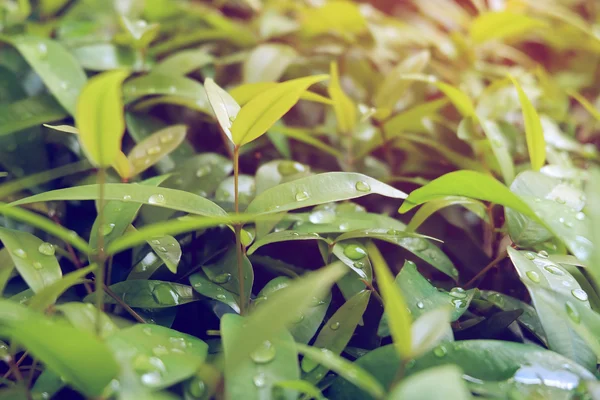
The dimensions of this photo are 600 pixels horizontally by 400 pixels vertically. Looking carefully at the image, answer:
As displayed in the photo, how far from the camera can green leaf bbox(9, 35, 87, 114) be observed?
0.64 m

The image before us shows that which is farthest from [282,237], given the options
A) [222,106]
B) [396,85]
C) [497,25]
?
[497,25]

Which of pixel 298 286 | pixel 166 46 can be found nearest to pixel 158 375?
pixel 298 286

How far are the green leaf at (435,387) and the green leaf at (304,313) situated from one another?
151 millimetres

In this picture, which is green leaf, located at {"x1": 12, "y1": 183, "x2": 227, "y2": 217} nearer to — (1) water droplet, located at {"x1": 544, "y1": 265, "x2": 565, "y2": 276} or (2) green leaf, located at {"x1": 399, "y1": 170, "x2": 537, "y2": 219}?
(2) green leaf, located at {"x1": 399, "y1": 170, "x2": 537, "y2": 219}

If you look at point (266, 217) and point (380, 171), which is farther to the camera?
point (380, 171)

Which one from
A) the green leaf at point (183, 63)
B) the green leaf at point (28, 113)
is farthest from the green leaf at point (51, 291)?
the green leaf at point (183, 63)

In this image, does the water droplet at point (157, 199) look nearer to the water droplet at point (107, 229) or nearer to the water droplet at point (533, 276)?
the water droplet at point (107, 229)

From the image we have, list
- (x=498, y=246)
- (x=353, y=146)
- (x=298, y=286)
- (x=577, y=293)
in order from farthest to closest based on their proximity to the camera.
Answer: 1. (x=353, y=146)
2. (x=498, y=246)
3. (x=577, y=293)
4. (x=298, y=286)

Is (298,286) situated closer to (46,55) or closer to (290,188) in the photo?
(290,188)

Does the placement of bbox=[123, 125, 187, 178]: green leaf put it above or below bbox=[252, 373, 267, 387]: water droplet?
above

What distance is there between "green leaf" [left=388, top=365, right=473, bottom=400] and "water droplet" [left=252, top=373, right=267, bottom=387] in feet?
0.35

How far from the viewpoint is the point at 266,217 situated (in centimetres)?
48

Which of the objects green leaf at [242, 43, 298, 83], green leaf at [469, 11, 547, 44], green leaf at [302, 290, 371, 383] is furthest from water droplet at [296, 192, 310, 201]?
green leaf at [469, 11, 547, 44]

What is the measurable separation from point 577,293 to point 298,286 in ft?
1.00
